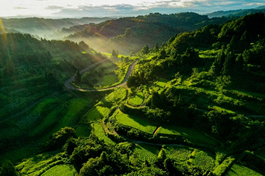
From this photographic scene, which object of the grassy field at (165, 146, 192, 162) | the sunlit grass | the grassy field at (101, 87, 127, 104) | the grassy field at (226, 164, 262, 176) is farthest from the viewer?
the grassy field at (101, 87, 127, 104)

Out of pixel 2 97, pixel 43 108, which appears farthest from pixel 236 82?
pixel 2 97

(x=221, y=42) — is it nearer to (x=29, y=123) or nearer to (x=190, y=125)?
(x=190, y=125)

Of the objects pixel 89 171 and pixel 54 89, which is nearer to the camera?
pixel 89 171

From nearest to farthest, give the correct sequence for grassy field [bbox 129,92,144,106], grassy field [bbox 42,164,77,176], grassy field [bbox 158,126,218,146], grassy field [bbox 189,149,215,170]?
grassy field [bbox 189,149,215,170], grassy field [bbox 42,164,77,176], grassy field [bbox 158,126,218,146], grassy field [bbox 129,92,144,106]

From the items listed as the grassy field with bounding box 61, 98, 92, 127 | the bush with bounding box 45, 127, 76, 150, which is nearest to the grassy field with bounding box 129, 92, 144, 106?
the bush with bounding box 45, 127, 76, 150

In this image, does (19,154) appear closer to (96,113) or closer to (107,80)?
(96,113)

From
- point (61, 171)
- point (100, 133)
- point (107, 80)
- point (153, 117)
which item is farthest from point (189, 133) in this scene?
point (107, 80)

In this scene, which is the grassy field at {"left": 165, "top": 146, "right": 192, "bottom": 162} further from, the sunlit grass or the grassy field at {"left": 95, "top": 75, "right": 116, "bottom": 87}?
the grassy field at {"left": 95, "top": 75, "right": 116, "bottom": 87}

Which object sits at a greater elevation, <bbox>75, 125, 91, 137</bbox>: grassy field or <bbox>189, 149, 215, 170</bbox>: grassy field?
<bbox>189, 149, 215, 170</bbox>: grassy field
